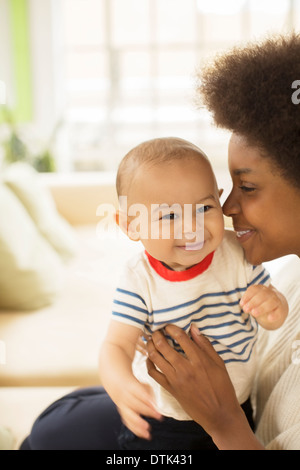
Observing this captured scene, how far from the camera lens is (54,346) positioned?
1.50 m

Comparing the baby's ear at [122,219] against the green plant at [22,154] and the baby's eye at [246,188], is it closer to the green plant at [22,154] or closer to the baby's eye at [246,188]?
the baby's eye at [246,188]

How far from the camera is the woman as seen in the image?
2.29 ft

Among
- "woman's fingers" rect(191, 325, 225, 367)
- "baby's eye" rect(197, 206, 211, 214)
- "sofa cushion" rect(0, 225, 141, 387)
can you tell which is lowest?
"sofa cushion" rect(0, 225, 141, 387)

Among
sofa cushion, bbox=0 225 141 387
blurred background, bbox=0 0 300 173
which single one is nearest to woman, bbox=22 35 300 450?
sofa cushion, bbox=0 225 141 387

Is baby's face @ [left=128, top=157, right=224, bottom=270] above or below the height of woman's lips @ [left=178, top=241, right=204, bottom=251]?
above

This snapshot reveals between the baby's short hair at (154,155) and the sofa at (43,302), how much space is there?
1.56ft

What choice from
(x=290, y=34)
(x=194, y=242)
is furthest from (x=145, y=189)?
(x=290, y=34)

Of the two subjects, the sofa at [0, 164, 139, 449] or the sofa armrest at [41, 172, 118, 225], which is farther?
the sofa armrest at [41, 172, 118, 225]

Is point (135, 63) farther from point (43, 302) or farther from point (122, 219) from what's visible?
point (122, 219)

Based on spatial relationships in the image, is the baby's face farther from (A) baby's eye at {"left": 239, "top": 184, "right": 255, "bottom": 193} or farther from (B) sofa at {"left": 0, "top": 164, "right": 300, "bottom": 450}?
(B) sofa at {"left": 0, "top": 164, "right": 300, "bottom": 450}

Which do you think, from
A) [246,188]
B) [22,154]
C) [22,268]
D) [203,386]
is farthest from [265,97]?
[22,154]

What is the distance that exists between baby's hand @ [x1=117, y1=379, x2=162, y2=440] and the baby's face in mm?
186

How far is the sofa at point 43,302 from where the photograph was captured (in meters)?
1.34
